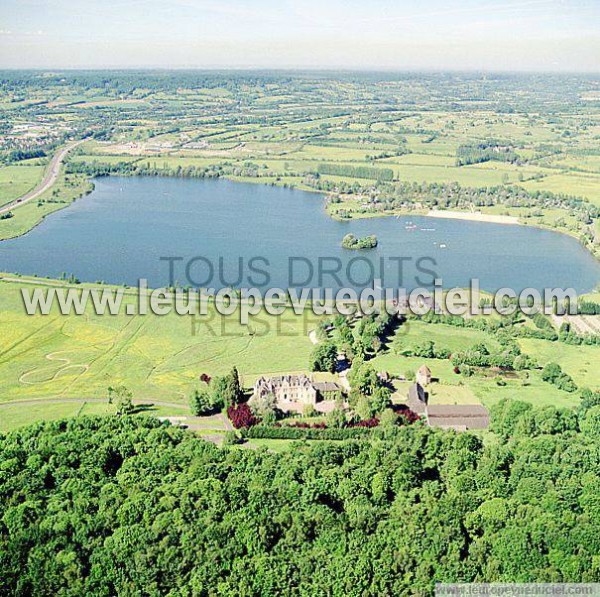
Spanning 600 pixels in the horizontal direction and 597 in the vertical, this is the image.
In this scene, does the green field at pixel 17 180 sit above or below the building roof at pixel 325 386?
below

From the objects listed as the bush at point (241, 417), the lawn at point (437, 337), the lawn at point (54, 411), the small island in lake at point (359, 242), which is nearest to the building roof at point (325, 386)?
the bush at point (241, 417)

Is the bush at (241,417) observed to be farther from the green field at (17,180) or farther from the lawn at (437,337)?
the green field at (17,180)

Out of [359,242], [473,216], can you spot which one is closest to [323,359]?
[359,242]

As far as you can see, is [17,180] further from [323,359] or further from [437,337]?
[437,337]

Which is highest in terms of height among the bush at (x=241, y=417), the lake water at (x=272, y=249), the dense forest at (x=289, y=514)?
the dense forest at (x=289, y=514)

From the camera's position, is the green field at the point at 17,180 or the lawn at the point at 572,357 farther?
the green field at the point at 17,180

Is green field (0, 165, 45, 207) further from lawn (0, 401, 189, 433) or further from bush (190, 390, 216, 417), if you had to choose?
bush (190, 390, 216, 417)

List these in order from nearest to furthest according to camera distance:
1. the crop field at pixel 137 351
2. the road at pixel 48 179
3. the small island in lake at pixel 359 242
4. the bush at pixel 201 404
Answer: the bush at pixel 201 404
the crop field at pixel 137 351
the small island in lake at pixel 359 242
the road at pixel 48 179

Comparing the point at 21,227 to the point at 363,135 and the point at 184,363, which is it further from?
the point at 363,135
